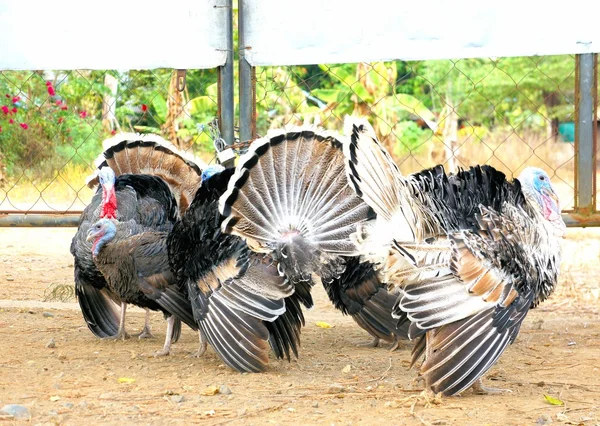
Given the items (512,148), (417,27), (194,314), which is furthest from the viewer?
(512,148)

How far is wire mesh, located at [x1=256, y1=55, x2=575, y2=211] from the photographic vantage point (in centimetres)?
1497

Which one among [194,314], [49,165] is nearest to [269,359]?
[194,314]

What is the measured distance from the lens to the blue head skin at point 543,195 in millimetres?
4992

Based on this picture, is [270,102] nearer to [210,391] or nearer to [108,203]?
[108,203]

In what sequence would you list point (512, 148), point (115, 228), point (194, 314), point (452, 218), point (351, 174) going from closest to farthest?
point (351, 174), point (452, 218), point (194, 314), point (115, 228), point (512, 148)

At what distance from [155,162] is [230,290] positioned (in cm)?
171

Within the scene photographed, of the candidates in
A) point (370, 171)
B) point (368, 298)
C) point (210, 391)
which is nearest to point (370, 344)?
point (368, 298)

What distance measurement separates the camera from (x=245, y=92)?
6.42m

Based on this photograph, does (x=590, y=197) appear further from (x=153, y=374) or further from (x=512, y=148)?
(x=512, y=148)

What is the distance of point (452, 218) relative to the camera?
15.7ft

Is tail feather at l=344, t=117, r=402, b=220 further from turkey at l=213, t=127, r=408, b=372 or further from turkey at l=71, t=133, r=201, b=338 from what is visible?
turkey at l=71, t=133, r=201, b=338

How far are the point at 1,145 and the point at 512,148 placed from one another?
29.8 ft

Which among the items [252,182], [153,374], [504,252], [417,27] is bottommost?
[153,374]

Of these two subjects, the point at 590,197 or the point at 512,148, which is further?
the point at 512,148
